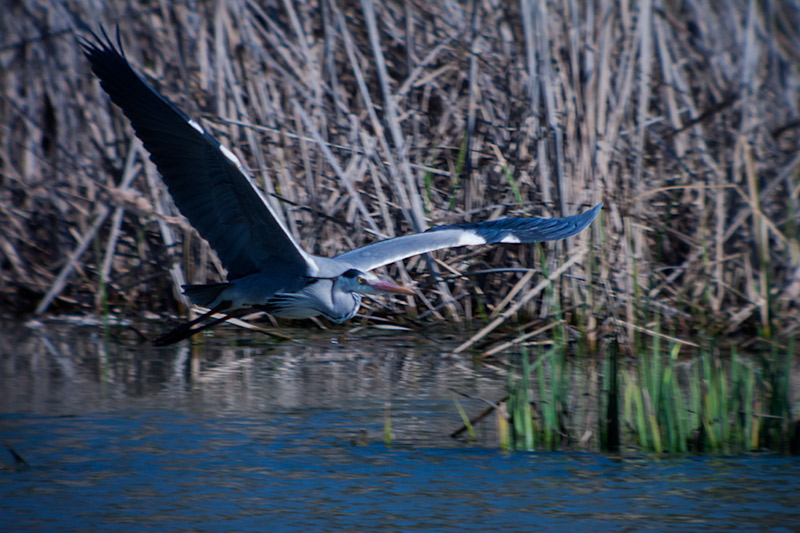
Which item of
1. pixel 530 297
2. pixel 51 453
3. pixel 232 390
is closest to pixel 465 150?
pixel 530 297

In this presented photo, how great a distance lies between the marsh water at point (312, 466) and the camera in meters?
2.79

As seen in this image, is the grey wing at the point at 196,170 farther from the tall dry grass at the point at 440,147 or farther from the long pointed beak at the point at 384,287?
the tall dry grass at the point at 440,147

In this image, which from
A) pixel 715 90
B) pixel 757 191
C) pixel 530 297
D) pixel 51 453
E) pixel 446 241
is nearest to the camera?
pixel 51 453

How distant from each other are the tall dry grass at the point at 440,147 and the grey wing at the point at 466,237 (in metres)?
0.73

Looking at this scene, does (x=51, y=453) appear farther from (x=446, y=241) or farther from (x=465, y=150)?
(x=465, y=150)

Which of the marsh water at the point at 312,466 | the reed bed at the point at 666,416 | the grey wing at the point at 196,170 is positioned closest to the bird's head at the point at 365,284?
the grey wing at the point at 196,170

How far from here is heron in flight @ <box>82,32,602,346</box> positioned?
3621 millimetres

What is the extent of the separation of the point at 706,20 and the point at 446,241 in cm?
307

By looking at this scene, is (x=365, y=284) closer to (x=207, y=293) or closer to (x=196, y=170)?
(x=207, y=293)

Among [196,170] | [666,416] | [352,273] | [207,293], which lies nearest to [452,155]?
[352,273]

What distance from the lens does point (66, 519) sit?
2746 mm

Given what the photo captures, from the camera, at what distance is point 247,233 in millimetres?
3988

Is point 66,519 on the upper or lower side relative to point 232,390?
lower

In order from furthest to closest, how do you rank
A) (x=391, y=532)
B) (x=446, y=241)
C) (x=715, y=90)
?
(x=715, y=90)
(x=446, y=241)
(x=391, y=532)
